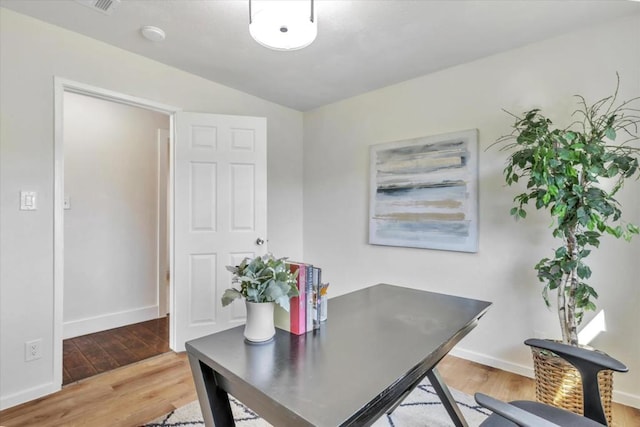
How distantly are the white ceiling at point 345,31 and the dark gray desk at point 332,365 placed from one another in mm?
1739

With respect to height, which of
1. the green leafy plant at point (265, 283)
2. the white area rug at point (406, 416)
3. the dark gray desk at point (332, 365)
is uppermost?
the green leafy plant at point (265, 283)

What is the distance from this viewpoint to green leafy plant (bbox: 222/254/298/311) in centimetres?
109

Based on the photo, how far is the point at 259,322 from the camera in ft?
3.66

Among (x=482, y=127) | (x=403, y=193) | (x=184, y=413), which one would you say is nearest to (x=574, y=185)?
(x=482, y=127)

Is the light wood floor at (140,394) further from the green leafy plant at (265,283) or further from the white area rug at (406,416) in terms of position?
the green leafy plant at (265,283)

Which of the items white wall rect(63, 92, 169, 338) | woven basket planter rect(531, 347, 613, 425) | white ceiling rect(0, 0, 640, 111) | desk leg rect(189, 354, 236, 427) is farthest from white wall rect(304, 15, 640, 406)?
desk leg rect(189, 354, 236, 427)

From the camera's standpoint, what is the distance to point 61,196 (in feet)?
6.97

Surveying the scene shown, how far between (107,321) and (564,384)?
381cm

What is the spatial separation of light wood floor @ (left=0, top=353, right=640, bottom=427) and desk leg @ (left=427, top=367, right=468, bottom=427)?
0.53m

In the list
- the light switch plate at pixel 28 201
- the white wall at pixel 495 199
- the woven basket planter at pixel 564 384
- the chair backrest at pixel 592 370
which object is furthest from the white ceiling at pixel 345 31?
the woven basket planter at pixel 564 384

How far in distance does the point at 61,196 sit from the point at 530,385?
3.42 m

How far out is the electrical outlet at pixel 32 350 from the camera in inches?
77.7

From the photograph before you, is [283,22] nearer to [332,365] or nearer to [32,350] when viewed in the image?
[332,365]

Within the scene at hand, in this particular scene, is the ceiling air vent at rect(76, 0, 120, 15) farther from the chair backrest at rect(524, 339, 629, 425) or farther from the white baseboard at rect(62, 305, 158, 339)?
the chair backrest at rect(524, 339, 629, 425)
